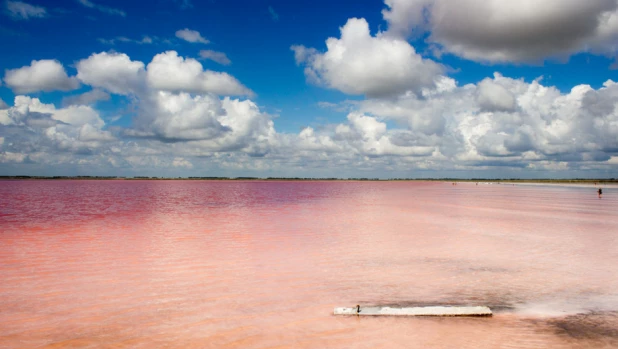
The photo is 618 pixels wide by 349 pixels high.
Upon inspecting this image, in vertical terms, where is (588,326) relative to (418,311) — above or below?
below

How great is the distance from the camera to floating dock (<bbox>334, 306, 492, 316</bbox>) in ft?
25.2

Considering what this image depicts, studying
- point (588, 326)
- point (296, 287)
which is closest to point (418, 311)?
point (588, 326)

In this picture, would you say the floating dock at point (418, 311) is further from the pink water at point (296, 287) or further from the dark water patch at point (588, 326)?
the dark water patch at point (588, 326)

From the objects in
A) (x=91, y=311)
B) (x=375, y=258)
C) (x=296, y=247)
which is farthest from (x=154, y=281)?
(x=375, y=258)

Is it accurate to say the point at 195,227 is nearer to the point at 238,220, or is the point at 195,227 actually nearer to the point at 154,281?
the point at 238,220

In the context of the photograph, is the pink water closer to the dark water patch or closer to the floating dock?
the dark water patch

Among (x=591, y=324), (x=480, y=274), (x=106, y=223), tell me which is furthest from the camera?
(x=106, y=223)

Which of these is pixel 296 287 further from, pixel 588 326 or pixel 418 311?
pixel 588 326

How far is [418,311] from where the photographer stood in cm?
775

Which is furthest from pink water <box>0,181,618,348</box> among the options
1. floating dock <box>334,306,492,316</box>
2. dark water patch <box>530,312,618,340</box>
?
floating dock <box>334,306,492,316</box>

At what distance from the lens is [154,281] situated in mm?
10516

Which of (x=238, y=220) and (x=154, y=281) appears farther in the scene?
(x=238, y=220)

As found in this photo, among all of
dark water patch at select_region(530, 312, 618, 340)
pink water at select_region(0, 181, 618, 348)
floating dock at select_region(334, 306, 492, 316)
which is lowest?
pink water at select_region(0, 181, 618, 348)

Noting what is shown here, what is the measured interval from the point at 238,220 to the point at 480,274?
1740cm
